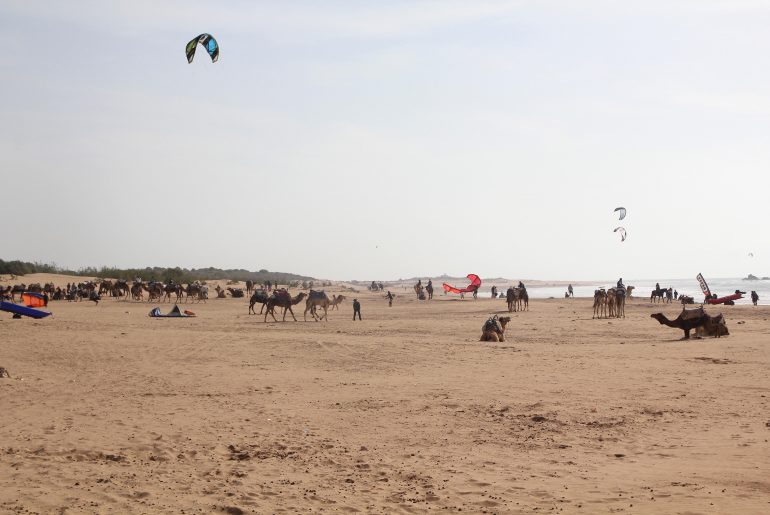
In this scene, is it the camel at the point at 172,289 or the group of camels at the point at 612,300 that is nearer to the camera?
the group of camels at the point at 612,300

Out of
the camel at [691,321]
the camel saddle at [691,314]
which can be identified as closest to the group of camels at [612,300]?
the camel saddle at [691,314]

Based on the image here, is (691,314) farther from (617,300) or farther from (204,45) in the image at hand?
(204,45)

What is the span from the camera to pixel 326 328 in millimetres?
27719

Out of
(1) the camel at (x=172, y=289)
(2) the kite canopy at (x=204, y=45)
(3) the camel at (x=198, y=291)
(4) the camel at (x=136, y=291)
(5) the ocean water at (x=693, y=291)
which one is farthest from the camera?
(5) the ocean water at (x=693, y=291)

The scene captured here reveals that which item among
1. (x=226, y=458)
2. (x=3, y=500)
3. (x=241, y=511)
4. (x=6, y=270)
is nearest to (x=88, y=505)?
(x=3, y=500)

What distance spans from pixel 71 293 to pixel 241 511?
4300cm

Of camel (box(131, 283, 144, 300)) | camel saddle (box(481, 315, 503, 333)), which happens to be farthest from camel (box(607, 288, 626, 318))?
camel (box(131, 283, 144, 300))

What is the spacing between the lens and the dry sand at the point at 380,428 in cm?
737

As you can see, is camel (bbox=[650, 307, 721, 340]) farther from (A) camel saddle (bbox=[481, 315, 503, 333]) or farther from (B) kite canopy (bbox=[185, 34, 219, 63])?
(B) kite canopy (bbox=[185, 34, 219, 63])

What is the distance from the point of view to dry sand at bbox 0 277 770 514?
737 cm

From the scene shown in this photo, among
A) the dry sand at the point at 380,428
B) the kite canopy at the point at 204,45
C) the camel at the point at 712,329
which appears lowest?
the dry sand at the point at 380,428

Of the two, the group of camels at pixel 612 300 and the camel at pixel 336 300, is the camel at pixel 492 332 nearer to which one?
the group of camels at pixel 612 300

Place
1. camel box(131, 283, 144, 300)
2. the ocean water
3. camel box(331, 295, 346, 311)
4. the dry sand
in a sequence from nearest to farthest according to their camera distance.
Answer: the dry sand
camel box(331, 295, 346, 311)
camel box(131, 283, 144, 300)
the ocean water

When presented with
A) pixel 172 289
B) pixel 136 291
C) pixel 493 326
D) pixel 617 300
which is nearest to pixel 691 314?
pixel 493 326
